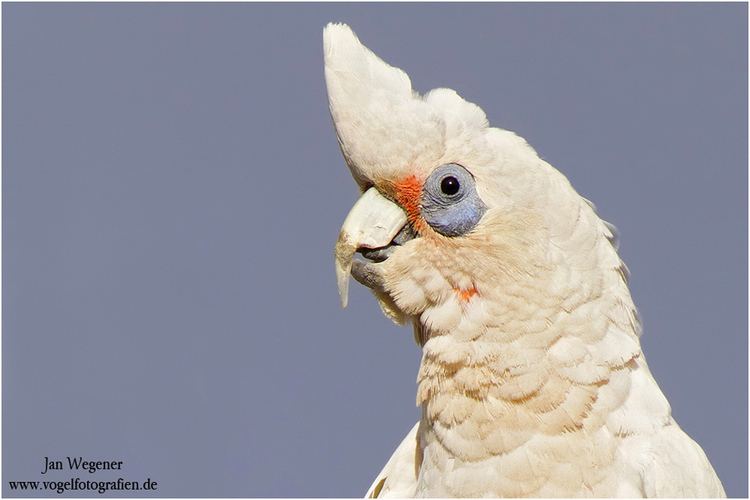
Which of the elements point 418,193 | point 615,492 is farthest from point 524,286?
point 615,492

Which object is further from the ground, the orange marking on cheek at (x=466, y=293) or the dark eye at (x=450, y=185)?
the dark eye at (x=450, y=185)

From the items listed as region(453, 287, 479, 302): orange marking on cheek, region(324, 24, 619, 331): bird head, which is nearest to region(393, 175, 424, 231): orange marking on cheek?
region(324, 24, 619, 331): bird head

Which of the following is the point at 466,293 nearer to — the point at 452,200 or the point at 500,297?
the point at 500,297

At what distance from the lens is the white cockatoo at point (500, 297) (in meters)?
3.89

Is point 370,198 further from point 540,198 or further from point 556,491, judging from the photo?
point 556,491

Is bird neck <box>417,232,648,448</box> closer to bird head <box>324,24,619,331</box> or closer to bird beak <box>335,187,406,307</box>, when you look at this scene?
bird head <box>324,24,619,331</box>

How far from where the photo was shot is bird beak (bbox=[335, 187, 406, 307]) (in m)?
4.01

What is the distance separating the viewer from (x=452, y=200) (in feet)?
12.9

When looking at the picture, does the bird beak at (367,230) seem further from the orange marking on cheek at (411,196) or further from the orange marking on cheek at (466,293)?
the orange marking on cheek at (466,293)

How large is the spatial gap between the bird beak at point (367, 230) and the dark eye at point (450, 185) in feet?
0.55

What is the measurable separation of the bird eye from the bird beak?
0.41 feet

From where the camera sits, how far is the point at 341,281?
4023 mm

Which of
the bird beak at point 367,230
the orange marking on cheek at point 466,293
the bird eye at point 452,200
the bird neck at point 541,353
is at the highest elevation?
→ the bird eye at point 452,200

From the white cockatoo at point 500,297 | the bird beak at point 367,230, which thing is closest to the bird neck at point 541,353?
the white cockatoo at point 500,297
